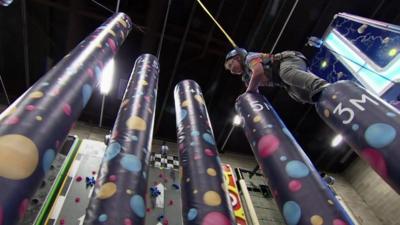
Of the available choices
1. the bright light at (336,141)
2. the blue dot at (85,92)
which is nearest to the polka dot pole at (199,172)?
the blue dot at (85,92)

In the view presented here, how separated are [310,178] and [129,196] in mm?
1023

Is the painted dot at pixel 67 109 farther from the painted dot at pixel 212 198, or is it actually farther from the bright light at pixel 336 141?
the bright light at pixel 336 141

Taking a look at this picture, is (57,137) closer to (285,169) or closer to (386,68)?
(285,169)

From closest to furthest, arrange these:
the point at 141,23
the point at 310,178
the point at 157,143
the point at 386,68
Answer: the point at 310,178 < the point at 386,68 < the point at 141,23 < the point at 157,143

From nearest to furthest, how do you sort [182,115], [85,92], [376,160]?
[376,160] < [85,92] < [182,115]

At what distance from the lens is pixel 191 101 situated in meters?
2.76

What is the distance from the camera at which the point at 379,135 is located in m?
1.36

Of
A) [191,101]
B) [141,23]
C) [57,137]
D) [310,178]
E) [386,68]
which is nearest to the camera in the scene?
[57,137]

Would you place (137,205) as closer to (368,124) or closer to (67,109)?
(67,109)

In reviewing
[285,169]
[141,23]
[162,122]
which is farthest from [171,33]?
[285,169]

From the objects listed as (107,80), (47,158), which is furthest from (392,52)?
(107,80)

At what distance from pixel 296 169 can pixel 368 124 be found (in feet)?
1.69

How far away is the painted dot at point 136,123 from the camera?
80.5 inches

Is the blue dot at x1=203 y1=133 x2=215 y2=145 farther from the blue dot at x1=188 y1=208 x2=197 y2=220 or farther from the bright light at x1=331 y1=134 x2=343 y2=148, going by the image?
the bright light at x1=331 y1=134 x2=343 y2=148
